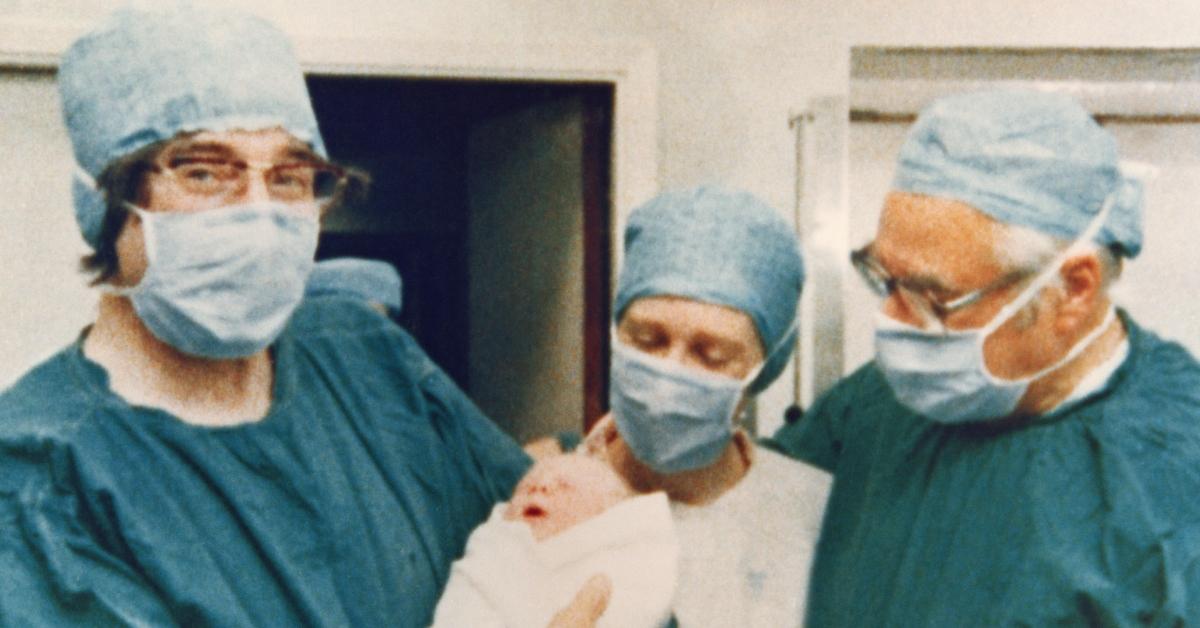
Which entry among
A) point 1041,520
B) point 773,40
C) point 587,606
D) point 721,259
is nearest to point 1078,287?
point 1041,520

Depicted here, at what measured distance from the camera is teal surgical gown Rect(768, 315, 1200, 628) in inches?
44.5

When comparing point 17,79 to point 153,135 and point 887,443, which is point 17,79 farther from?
point 887,443

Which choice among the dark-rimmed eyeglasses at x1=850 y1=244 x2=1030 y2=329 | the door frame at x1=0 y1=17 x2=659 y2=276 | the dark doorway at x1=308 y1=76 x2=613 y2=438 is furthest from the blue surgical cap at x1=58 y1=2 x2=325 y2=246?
the dark doorway at x1=308 y1=76 x2=613 y2=438

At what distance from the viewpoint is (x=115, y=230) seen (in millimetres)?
1221

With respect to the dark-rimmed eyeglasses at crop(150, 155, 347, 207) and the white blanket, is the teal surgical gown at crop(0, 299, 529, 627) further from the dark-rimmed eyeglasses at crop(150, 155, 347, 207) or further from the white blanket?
the dark-rimmed eyeglasses at crop(150, 155, 347, 207)

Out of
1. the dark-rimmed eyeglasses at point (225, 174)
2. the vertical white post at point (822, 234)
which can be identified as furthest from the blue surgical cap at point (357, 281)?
the dark-rimmed eyeglasses at point (225, 174)

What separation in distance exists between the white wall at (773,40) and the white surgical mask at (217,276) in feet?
4.21

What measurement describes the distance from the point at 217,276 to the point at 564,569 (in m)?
0.59

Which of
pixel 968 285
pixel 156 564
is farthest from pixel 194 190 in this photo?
pixel 968 285

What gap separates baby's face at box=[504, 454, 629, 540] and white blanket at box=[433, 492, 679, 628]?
2cm

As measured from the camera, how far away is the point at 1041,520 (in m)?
1.21

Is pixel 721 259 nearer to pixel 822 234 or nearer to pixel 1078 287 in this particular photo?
pixel 1078 287

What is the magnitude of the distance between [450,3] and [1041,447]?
1.54 metres

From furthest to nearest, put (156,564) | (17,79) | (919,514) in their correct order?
(17,79)
(919,514)
(156,564)
